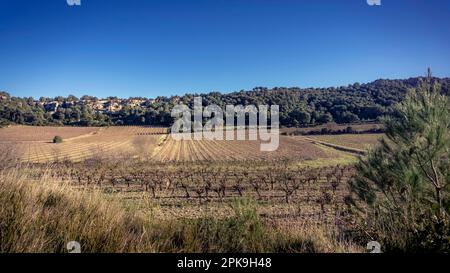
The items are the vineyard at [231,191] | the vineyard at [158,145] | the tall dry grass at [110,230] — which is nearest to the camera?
the tall dry grass at [110,230]

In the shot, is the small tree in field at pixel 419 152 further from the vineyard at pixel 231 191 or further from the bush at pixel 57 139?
the bush at pixel 57 139

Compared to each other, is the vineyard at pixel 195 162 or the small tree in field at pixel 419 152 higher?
the small tree in field at pixel 419 152

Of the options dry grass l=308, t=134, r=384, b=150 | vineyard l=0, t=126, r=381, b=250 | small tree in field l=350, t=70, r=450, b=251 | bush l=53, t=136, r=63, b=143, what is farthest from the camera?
dry grass l=308, t=134, r=384, b=150

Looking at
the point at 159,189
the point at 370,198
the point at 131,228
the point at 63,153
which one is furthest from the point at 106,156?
the point at 131,228

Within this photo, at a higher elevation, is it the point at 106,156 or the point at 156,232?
the point at 156,232

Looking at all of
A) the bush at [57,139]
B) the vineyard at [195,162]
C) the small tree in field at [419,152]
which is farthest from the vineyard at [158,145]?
the small tree in field at [419,152]

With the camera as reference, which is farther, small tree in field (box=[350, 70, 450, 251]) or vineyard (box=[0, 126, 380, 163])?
vineyard (box=[0, 126, 380, 163])

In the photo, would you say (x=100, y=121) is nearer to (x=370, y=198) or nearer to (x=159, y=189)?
(x=159, y=189)

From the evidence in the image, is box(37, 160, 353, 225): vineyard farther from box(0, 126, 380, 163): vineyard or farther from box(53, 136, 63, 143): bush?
box(53, 136, 63, 143): bush

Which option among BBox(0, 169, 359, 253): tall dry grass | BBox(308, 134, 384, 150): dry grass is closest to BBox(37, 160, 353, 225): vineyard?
BBox(0, 169, 359, 253): tall dry grass

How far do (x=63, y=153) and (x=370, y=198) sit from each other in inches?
1998

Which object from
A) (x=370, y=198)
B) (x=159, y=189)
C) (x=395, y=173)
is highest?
(x=395, y=173)
